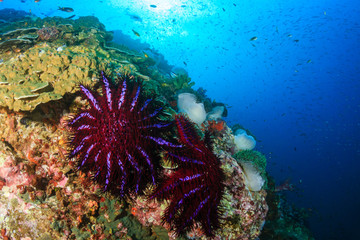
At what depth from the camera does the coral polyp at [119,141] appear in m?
2.69

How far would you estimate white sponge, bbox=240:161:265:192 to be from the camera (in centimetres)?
426

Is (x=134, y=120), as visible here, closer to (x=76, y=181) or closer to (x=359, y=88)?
(x=76, y=181)

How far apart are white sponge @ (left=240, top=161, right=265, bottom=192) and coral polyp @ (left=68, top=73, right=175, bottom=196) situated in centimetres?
243

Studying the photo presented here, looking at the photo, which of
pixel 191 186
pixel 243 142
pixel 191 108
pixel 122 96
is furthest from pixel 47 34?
pixel 243 142

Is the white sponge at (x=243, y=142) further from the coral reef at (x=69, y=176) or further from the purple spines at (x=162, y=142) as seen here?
the purple spines at (x=162, y=142)

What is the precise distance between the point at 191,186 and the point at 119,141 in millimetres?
1368

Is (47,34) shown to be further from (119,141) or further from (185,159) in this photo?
(185,159)

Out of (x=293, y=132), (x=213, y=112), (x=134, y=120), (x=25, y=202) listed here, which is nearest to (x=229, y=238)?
(x=134, y=120)

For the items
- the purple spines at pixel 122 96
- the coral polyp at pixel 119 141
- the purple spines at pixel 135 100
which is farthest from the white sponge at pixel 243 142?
the purple spines at pixel 122 96

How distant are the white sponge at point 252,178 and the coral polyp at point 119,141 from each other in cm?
243

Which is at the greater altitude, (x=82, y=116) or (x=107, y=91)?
(x=107, y=91)

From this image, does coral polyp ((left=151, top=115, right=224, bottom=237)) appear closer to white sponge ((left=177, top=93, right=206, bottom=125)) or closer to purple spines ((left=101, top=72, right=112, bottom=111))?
purple spines ((left=101, top=72, right=112, bottom=111))

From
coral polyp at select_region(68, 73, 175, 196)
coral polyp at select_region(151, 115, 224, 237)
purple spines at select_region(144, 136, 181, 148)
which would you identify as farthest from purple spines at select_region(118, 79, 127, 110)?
coral polyp at select_region(151, 115, 224, 237)

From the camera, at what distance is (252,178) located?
14.1 feet
